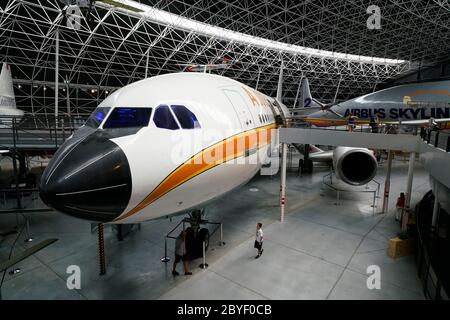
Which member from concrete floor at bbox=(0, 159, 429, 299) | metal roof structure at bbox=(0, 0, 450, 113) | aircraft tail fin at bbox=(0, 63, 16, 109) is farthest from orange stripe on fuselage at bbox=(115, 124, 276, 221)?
metal roof structure at bbox=(0, 0, 450, 113)

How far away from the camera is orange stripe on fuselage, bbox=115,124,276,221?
16.1 ft

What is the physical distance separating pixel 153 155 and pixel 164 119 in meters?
0.97

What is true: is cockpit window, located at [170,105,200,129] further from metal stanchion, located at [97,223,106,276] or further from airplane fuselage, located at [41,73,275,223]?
metal stanchion, located at [97,223,106,276]

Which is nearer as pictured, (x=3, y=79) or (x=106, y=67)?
(x=3, y=79)

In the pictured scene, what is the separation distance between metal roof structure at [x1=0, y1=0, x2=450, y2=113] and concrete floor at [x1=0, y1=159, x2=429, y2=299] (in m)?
21.4

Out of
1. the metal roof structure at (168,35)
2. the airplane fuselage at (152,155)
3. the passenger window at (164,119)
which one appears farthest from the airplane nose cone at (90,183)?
the metal roof structure at (168,35)

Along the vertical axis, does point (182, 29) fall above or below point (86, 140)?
above

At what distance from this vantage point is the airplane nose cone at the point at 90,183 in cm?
418

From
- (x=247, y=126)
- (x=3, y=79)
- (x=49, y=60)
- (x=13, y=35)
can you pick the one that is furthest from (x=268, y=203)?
(x=49, y=60)

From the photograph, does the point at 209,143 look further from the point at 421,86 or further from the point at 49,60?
the point at 49,60

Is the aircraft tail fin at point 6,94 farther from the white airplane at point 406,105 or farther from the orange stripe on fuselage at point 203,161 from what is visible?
the white airplane at point 406,105
